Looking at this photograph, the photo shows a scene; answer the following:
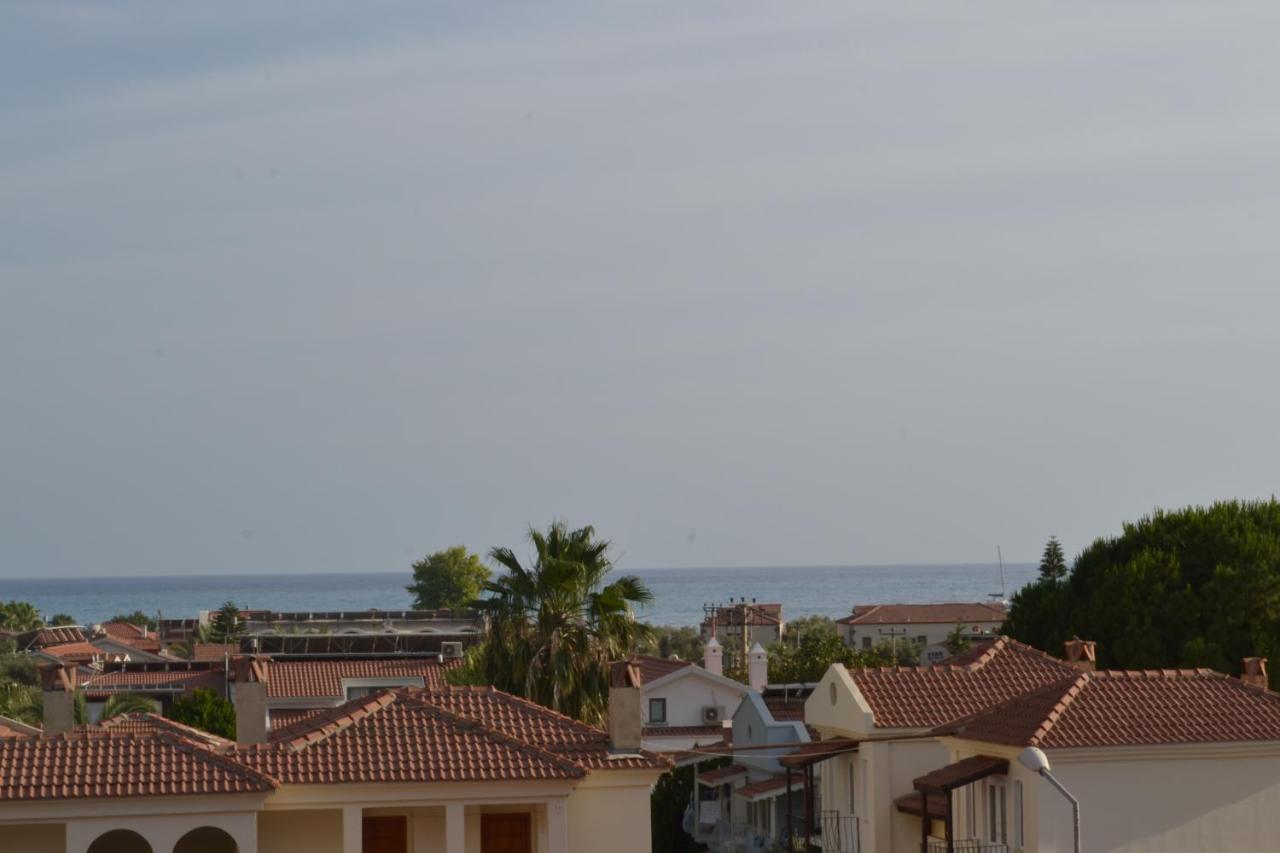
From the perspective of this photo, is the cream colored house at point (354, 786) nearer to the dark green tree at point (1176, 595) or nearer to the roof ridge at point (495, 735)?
the roof ridge at point (495, 735)

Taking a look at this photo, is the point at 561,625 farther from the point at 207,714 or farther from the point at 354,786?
the point at 207,714

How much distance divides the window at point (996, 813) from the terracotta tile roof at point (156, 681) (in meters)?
49.0

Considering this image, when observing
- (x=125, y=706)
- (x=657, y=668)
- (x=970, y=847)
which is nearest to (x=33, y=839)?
(x=970, y=847)

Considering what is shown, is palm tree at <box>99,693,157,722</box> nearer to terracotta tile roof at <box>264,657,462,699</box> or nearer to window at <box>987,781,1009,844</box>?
terracotta tile roof at <box>264,657,462,699</box>

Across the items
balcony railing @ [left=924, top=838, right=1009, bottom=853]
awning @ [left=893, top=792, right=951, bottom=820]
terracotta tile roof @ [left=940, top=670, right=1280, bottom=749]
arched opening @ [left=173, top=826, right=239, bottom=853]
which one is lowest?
balcony railing @ [left=924, top=838, right=1009, bottom=853]

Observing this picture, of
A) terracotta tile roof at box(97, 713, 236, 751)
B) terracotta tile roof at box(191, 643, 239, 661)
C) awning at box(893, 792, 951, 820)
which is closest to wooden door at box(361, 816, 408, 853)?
terracotta tile roof at box(97, 713, 236, 751)

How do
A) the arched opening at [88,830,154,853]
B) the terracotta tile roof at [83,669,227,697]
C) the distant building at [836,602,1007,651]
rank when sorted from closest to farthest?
the arched opening at [88,830,154,853] → the terracotta tile roof at [83,669,227,697] → the distant building at [836,602,1007,651]

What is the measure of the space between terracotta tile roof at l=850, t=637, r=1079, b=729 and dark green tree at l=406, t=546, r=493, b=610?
13362 centimetres

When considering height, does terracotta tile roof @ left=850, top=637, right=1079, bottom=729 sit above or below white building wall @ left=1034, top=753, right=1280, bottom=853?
above

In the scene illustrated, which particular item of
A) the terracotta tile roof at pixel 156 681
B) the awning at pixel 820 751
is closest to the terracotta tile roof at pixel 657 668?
the terracotta tile roof at pixel 156 681

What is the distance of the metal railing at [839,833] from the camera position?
37.5 m

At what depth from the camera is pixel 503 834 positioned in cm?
3098

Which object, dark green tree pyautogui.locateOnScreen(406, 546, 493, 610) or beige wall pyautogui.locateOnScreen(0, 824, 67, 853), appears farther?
dark green tree pyautogui.locateOnScreen(406, 546, 493, 610)

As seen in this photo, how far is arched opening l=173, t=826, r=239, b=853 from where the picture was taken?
30.4 m
